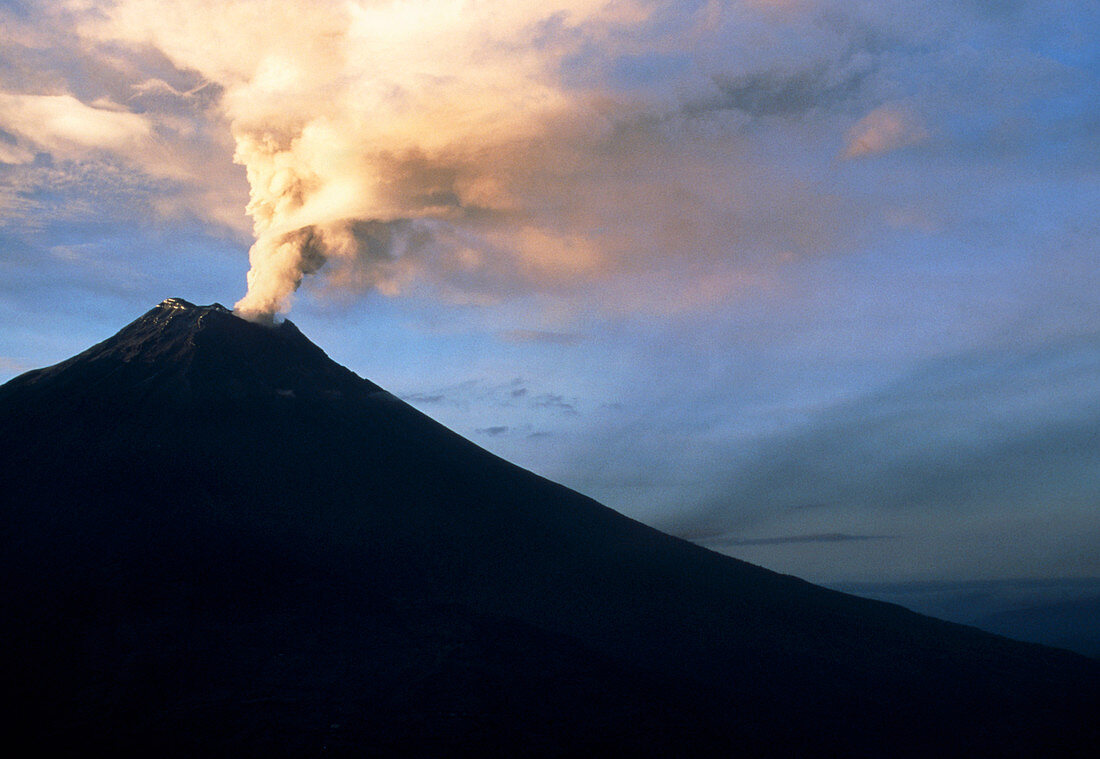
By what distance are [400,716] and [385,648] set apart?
5.03 m

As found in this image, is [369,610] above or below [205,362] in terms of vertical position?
below

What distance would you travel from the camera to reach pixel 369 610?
40.0 meters

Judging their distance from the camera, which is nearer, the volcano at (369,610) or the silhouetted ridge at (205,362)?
the volcano at (369,610)

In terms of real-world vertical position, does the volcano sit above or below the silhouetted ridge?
below

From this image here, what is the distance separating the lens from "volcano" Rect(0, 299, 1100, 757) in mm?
32438

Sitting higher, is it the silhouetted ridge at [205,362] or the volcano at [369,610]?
the silhouetted ridge at [205,362]

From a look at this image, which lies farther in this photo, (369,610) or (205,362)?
(205,362)

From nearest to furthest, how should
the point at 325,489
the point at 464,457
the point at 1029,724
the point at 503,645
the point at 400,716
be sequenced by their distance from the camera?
the point at 400,716
the point at 503,645
the point at 1029,724
the point at 325,489
the point at 464,457

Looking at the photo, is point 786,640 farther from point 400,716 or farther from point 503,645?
point 400,716

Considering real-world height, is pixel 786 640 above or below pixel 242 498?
below

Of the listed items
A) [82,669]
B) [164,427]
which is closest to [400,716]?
[82,669]

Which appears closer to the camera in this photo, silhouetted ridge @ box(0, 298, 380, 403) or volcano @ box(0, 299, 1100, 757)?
volcano @ box(0, 299, 1100, 757)

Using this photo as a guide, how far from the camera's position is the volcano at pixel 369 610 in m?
32.4

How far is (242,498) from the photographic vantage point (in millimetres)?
A: 49000
